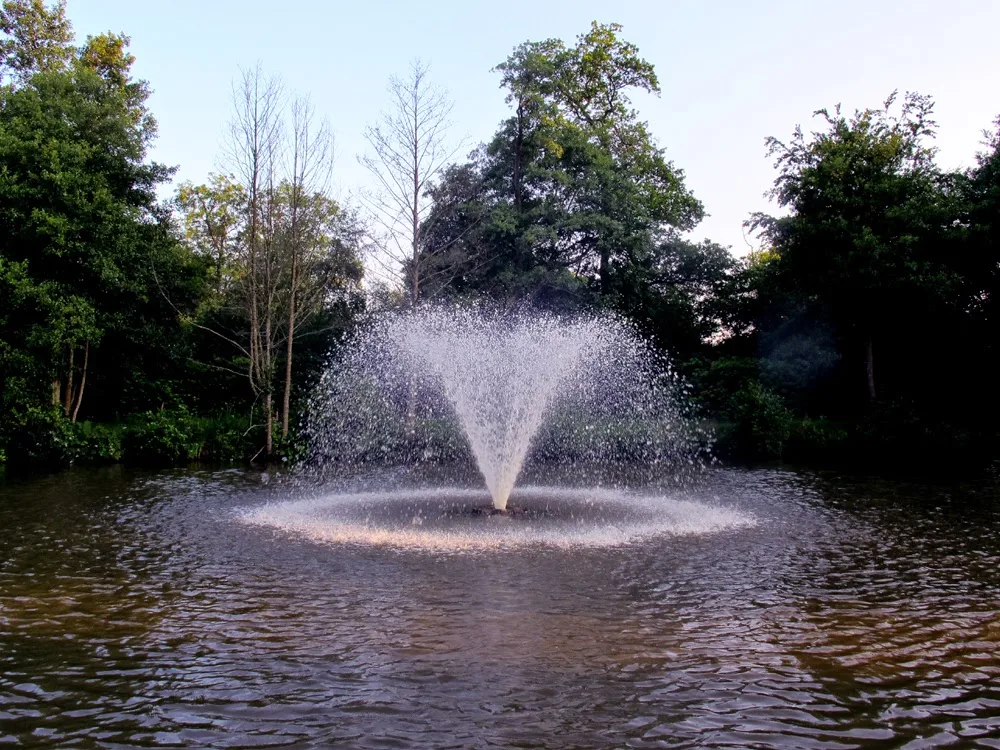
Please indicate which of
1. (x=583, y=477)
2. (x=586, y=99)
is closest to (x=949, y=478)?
(x=583, y=477)

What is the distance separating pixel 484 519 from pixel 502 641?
18.0 feet

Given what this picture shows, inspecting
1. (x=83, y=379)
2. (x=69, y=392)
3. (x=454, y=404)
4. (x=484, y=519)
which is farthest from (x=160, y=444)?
(x=484, y=519)

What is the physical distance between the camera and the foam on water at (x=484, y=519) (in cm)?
1055

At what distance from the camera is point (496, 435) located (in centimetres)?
1439

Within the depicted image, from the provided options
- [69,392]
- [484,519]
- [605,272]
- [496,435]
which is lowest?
[484,519]

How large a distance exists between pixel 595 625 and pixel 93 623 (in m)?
4.34

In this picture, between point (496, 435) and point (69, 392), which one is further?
point (69, 392)

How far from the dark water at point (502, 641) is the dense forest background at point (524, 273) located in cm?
1153

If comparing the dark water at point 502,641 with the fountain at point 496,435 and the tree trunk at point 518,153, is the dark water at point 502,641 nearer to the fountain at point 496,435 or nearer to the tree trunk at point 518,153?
the fountain at point 496,435

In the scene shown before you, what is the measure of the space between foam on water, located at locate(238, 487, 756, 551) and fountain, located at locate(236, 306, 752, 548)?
4 centimetres

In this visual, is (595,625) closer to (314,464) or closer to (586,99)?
(314,464)

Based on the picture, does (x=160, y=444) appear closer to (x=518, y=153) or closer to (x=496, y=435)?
(x=496, y=435)

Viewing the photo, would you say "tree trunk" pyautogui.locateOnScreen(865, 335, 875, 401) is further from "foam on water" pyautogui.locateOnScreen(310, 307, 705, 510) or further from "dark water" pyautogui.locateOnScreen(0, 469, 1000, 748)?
"dark water" pyautogui.locateOnScreen(0, 469, 1000, 748)

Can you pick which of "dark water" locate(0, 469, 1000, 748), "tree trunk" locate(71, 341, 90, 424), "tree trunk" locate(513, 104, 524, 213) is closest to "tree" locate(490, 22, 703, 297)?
"tree trunk" locate(513, 104, 524, 213)
